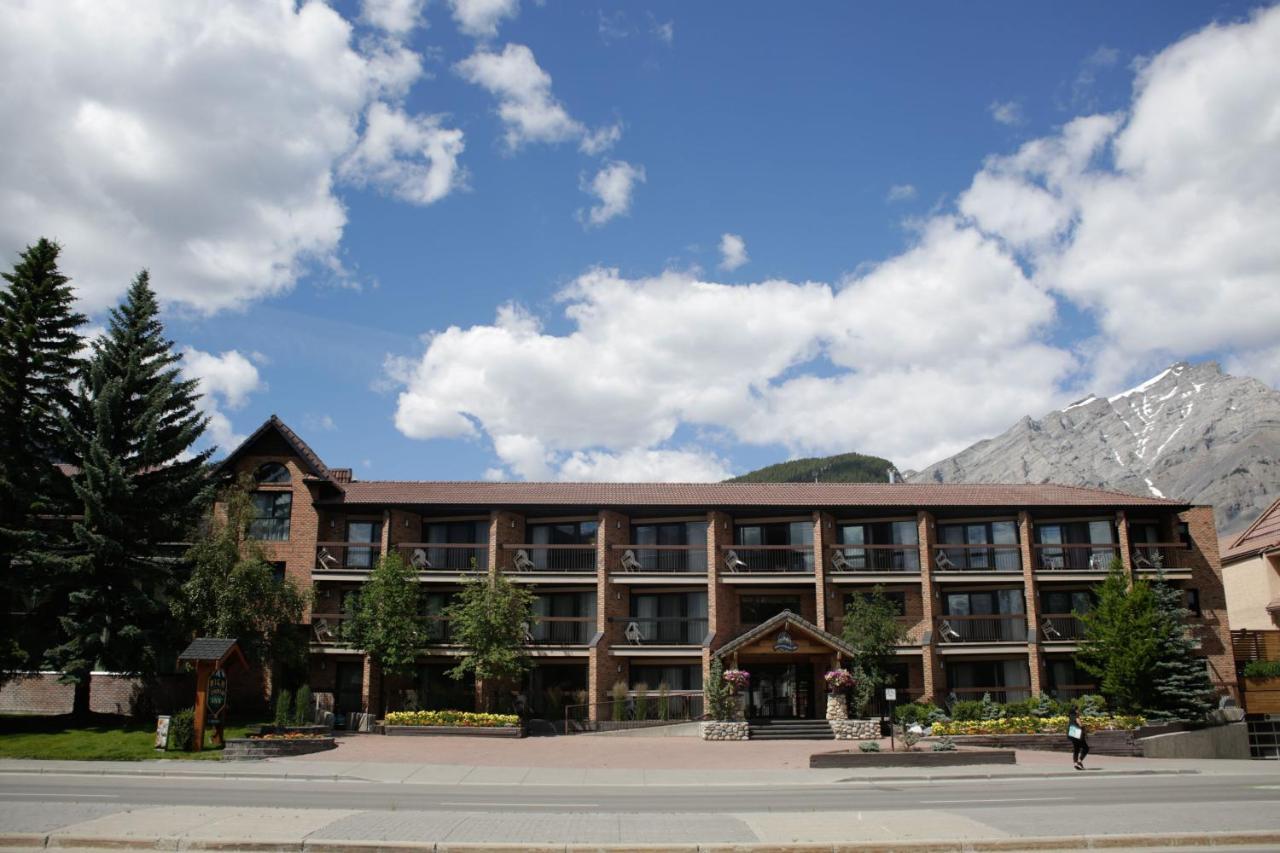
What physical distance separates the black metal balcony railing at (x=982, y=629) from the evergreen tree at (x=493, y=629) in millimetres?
→ 16816

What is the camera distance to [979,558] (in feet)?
135

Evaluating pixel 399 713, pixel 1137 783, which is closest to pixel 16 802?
pixel 399 713

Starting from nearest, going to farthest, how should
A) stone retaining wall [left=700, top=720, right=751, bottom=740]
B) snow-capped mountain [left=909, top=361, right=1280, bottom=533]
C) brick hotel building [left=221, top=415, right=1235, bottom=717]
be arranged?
1. stone retaining wall [left=700, top=720, right=751, bottom=740]
2. brick hotel building [left=221, top=415, right=1235, bottom=717]
3. snow-capped mountain [left=909, top=361, right=1280, bottom=533]

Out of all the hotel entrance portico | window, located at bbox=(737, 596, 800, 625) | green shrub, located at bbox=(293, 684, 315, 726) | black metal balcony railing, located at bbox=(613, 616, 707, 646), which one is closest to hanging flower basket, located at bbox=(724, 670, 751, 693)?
the hotel entrance portico

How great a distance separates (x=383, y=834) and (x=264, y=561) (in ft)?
76.9

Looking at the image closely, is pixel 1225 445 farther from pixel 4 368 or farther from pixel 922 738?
pixel 4 368

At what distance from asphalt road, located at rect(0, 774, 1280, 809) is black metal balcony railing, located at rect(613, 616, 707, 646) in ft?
55.1

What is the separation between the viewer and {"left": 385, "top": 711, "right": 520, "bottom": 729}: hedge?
33469mm

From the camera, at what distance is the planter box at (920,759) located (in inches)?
1005

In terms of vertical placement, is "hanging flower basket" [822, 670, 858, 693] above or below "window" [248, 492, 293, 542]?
below

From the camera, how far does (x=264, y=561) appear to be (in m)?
34.8

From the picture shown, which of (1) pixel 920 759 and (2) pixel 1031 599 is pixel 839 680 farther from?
(2) pixel 1031 599

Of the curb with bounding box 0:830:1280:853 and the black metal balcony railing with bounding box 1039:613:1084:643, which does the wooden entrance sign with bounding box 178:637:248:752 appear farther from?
the black metal balcony railing with bounding box 1039:613:1084:643

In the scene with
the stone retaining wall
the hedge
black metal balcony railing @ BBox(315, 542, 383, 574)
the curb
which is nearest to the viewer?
the curb
